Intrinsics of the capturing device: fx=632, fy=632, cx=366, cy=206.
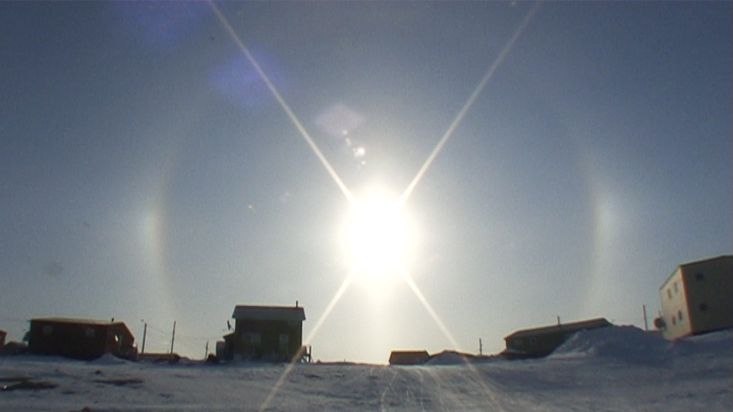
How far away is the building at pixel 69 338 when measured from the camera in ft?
181

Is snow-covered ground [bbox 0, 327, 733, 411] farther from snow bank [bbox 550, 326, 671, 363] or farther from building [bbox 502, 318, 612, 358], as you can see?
building [bbox 502, 318, 612, 358]

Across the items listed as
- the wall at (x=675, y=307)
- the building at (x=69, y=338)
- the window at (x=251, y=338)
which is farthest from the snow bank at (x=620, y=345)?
the building at (x=69, y=338)

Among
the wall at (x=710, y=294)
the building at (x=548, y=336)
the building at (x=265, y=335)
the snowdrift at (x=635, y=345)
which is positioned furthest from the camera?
the building at (x=548, y=336)

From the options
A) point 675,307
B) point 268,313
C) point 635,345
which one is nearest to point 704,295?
point 675,307

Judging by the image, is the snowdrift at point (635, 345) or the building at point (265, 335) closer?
the snowdrift at point (635, 345)

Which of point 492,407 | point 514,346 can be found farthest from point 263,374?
point 514,346

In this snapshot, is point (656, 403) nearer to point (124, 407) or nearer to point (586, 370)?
point (586, 370)

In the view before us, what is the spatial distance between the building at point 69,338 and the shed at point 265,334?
34.0 ft

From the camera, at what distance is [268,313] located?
61.2 meters

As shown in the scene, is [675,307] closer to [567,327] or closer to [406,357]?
[567,327]

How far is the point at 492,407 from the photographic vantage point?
25969 mm

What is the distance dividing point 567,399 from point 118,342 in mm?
46585

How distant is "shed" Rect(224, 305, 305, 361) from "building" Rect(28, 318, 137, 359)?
10376mm

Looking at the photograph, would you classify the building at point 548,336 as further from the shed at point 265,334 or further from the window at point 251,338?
the window at point 251,338
